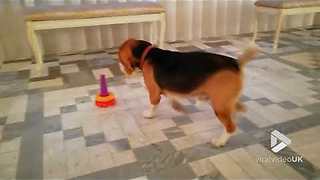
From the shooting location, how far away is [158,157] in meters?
1.31

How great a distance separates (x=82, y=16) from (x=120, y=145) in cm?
123

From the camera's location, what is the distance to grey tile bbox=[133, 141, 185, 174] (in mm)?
1252

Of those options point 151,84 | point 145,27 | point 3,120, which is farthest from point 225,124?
point 145,27

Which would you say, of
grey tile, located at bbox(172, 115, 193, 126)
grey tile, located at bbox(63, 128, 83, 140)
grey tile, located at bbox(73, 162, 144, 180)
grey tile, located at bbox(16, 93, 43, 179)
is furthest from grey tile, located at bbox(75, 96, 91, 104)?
grey tile, located at bbox(73, 162, 144, 180)

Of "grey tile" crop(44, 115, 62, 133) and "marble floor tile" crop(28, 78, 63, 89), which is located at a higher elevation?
"marble floor tile" crop(28, 78, 63, 89)

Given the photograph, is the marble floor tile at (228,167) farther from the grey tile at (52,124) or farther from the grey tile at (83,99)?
the grey tile at (83,99)

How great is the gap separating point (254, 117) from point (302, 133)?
0.26 m

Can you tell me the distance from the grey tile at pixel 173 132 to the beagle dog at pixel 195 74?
0.57 feet

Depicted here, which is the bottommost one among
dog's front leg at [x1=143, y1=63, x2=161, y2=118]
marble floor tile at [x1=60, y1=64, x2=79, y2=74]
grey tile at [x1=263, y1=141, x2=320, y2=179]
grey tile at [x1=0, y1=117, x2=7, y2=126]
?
grey tile at [x1=263, y1=141, x2=320, y2=179]

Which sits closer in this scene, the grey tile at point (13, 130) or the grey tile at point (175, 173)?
the grey tile at point (175, 173)

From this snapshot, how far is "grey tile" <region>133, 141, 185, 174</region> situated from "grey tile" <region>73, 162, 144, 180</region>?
0.04 m

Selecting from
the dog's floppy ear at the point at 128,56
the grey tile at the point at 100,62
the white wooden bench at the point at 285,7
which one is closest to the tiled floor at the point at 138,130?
the grey tile at the point at 100,62

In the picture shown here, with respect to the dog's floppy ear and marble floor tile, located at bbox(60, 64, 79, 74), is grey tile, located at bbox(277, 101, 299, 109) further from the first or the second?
marble floor tile, located at bbox(60, 64, 79, 74)

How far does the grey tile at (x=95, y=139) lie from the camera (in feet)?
4.66
